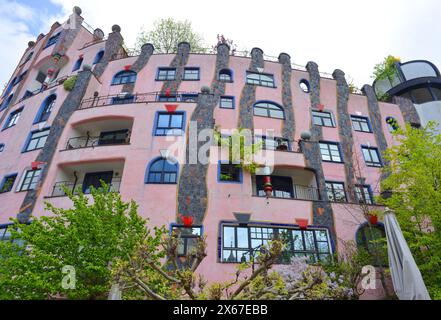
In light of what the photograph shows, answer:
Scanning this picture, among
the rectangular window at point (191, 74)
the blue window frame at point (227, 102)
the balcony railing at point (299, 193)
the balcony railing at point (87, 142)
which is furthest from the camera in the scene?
the rectangular window at point (191, 74)

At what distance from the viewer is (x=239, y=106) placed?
19.0 metres

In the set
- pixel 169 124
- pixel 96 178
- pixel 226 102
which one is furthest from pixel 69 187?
pixel 226 102

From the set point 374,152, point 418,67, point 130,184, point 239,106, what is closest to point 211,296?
point 130,184

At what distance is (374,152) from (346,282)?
35.1 feet

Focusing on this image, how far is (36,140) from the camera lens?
18.1 metres

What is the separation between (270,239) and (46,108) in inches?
678

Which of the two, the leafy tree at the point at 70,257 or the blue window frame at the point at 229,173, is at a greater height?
the blue window frame at the point at 229,173

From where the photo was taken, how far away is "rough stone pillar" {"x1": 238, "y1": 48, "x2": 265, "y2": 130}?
18.3 m

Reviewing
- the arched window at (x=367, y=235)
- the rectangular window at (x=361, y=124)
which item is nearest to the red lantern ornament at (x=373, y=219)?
the arched window at (x=367, y=235)

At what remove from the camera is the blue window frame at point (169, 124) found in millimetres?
16141

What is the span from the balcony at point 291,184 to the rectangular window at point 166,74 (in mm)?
9794

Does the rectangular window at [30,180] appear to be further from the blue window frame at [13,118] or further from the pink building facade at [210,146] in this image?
the blue window frame at [13,118]

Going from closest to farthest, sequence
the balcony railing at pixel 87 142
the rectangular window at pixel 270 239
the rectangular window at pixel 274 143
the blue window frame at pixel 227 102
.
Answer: the rectangular window at pixel 270 239, the rectangular window at pixel 274 143, the balcony railing at pixel 87 142, the blue window frame at pixel 227 102
